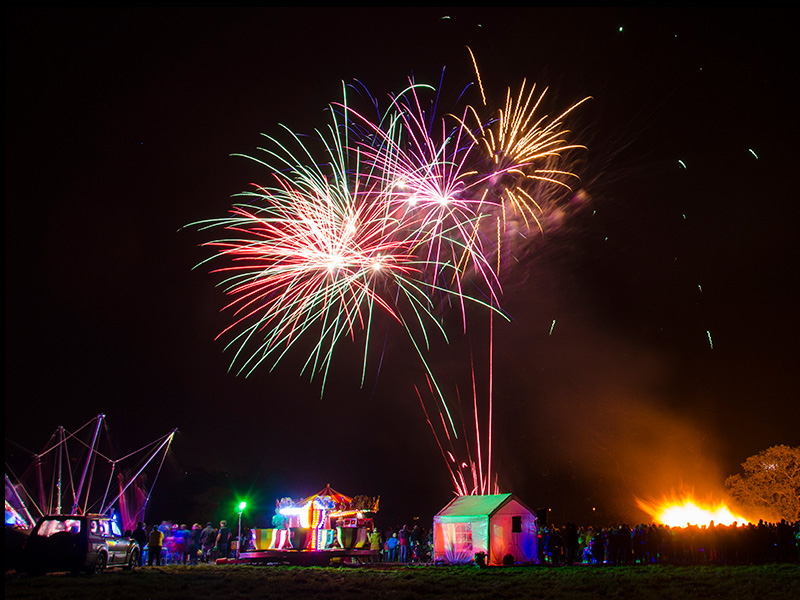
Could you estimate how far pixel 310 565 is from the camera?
22.5 metres

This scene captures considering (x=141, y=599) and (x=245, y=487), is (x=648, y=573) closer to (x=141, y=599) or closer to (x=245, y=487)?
(x=141, y=599)

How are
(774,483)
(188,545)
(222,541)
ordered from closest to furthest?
(188,545) → (222,541) → (774,483)

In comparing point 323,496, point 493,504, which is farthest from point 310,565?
point 493,504

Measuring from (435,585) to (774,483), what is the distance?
37386 mm

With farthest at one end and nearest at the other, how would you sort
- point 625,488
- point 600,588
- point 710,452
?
1. point 625,488
2. point 710,452
3. point 600,588

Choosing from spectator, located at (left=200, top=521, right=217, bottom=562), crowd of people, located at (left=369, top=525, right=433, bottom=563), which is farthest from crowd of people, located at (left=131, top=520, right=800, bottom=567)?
spectator, located at (left=200, top=521, right=217, bottom=562)

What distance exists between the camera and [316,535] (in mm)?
24094

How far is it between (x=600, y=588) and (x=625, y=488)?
4386 cm

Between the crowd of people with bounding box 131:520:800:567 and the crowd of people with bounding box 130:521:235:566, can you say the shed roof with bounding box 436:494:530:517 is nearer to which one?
the crowd of people with bounding box 131:520:800:567

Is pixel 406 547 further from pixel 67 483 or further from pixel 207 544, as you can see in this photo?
pixel 67 483

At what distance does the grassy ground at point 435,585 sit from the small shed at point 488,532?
4.54m

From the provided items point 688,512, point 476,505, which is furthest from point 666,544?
point 688,512

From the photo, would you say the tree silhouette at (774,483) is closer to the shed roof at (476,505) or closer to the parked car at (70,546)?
the shed roof at (476,505)

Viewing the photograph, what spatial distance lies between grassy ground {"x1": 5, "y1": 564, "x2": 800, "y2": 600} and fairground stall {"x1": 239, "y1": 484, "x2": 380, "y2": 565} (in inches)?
227
